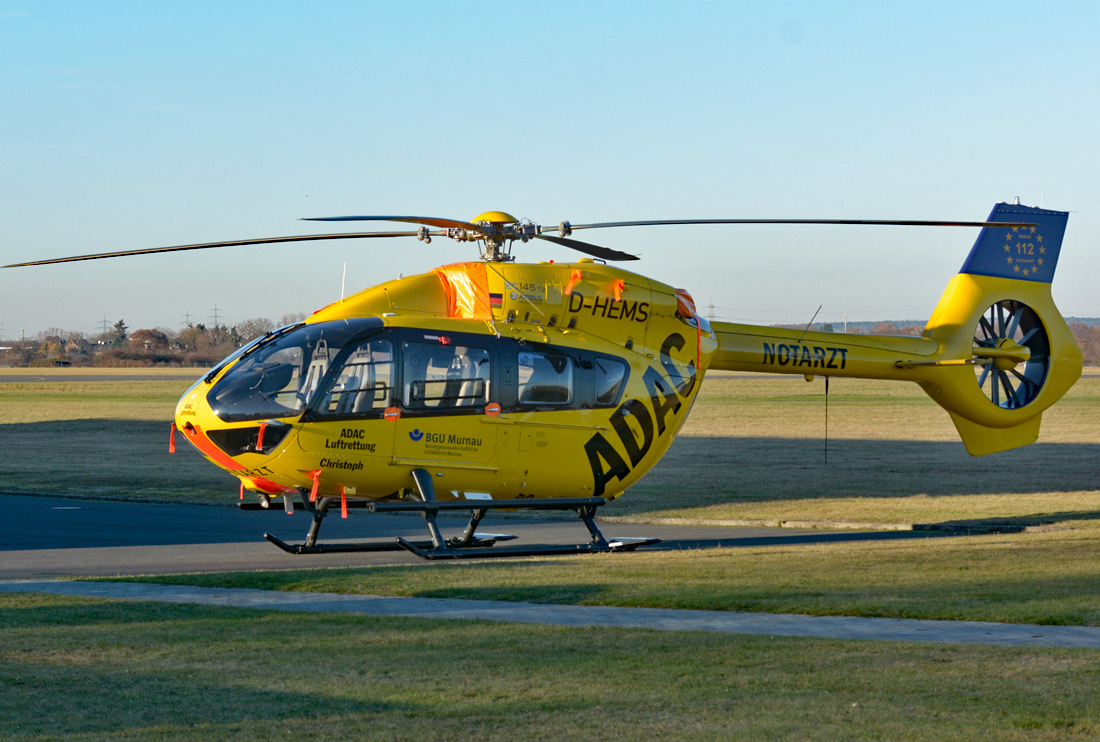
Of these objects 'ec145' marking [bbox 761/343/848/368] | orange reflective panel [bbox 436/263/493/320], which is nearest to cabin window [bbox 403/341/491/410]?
orange reflective panel [bbox 436/263/493/320]

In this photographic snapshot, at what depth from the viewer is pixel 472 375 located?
12883 millimetres

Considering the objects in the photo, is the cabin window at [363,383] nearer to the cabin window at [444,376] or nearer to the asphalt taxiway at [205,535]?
the cabin window at [444,376]

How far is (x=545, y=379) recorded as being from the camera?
43.7ft

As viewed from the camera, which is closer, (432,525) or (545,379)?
(432,525)

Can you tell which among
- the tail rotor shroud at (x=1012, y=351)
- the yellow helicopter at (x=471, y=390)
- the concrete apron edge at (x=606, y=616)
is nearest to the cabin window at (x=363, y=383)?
the yellow helicopter at (x=471, y=390)

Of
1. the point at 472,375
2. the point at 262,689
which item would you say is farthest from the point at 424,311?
the point at 262,689

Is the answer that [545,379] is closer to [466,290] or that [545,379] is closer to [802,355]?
[466,290]

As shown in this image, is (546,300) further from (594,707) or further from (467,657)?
(594,707)

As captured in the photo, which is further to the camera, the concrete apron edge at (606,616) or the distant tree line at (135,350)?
the distant tree line at (135,350)

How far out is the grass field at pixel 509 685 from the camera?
6719 mm

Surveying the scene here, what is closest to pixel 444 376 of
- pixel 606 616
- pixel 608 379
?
pixel 608 379

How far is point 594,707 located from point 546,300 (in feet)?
23.4

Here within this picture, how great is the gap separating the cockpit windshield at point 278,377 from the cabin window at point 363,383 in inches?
7.1

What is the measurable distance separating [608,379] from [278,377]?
4175mm
